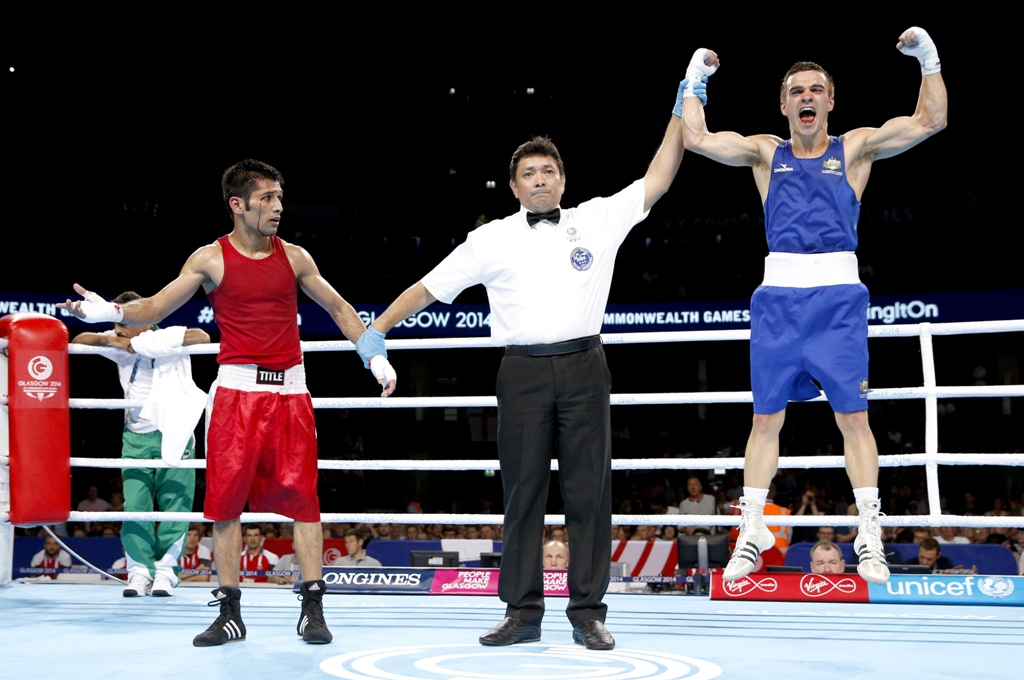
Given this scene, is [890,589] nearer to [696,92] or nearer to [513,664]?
[513,664]

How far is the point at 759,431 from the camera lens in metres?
A: 3.14

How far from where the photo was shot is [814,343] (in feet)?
9.88

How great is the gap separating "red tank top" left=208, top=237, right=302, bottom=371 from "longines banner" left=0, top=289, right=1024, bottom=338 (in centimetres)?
955

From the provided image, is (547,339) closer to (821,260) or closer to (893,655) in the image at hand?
(821,260)

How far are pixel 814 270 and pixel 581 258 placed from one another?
0.70m

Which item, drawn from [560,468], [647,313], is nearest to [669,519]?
[560,468]

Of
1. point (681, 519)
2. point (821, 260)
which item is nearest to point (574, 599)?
point (681, 519)

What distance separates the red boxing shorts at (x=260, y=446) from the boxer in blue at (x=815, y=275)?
53.8 inches

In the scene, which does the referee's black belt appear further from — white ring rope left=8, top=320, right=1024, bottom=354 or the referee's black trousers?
white ring rope left=8, top=320, right=1024, bottom=354

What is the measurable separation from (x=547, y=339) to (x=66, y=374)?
230 cm

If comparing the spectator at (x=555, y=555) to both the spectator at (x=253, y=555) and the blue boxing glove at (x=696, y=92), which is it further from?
the blue boxing glove at (x=696, y=92)

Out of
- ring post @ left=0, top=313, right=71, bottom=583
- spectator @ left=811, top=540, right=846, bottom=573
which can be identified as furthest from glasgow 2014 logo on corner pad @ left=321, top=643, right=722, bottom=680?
spectator @ left=811, top=540, right=846, bottom=573

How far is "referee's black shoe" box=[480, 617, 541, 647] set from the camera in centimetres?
290

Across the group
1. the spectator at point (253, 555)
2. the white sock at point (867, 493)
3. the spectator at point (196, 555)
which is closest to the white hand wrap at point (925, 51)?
the white sock at point (867, 493)
